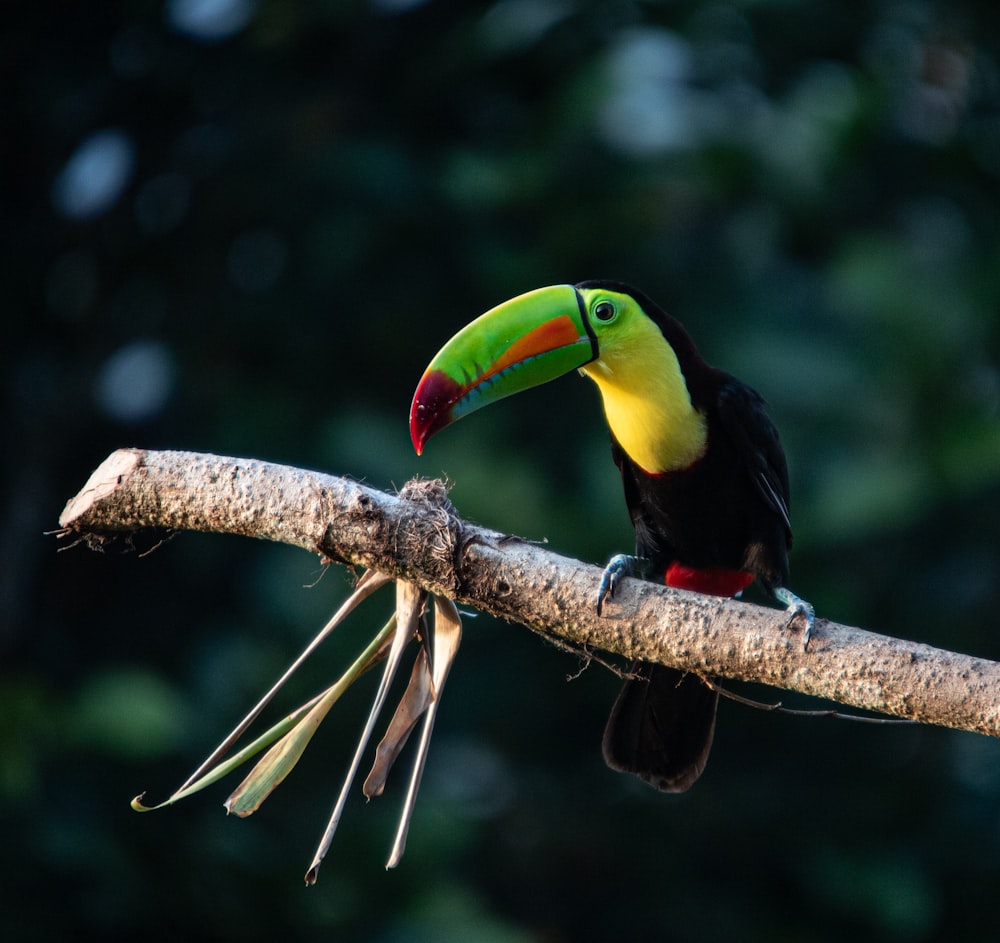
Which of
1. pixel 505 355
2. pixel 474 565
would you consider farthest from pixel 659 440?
pixel 474 565

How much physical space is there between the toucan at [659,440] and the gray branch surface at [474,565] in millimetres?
Answer: 391

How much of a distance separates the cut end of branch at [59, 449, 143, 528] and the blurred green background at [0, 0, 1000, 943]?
11.1 ft

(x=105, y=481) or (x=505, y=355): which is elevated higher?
(x=105, y=481)

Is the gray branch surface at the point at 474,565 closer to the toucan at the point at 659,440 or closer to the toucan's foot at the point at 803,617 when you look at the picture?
the toucan's foot at the point at 803,617

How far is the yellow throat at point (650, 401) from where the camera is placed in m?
2.91

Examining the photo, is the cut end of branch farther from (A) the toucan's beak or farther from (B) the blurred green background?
(B) the blurred green background

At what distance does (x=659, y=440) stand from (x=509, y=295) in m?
3.23

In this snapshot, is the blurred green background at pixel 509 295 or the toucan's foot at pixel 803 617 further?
the blurred green background at pixel 509 295

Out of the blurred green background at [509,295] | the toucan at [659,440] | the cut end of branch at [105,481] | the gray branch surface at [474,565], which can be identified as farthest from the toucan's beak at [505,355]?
the blurred green background at [509,295]

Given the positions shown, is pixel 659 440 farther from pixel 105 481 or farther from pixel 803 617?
pixel 105 481

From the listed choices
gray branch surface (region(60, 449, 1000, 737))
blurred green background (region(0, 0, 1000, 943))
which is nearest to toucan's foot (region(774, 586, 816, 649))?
gray branch surface (region(60, 449, 1000, 737))

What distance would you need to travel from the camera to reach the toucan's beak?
2.63 meters

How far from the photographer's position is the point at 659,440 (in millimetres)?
2979

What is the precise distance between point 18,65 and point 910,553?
503cm
